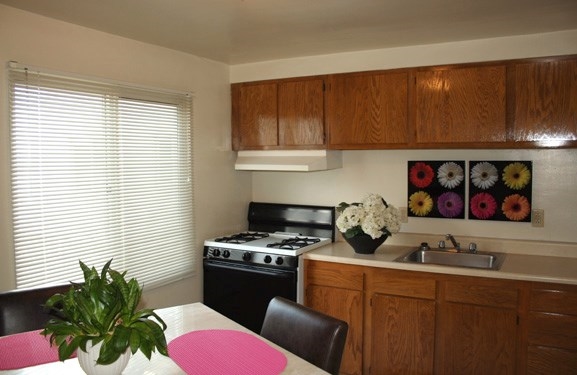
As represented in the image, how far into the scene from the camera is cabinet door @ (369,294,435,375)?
293 cm

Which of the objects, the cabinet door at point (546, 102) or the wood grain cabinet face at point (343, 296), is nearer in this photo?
→ the cabinet door at point (546, 102)

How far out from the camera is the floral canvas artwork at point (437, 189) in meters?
3.39

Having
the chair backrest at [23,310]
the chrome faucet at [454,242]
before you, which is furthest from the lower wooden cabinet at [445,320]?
the chair backrest at [23,310]

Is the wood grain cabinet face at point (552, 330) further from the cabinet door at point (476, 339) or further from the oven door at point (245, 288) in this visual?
the oven door at point (245, 288)

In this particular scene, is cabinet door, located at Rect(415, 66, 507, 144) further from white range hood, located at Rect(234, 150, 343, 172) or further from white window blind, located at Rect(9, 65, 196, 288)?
white window blind, located at Rect(9, 65, 196, 288)

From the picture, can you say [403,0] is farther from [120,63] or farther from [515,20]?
[120,63]

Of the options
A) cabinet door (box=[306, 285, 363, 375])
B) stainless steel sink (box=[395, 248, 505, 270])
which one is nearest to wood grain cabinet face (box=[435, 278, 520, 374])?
stainless steel sink (box=[395, 248, 505, 270])

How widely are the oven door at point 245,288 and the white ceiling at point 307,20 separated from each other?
1533mm

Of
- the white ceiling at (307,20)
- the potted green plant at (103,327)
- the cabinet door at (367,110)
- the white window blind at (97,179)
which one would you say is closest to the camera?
the potted green plant at (103,327)

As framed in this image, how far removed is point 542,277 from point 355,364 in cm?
127

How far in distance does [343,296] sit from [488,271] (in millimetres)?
932

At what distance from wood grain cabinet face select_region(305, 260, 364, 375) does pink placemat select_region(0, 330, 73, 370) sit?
1842 mm

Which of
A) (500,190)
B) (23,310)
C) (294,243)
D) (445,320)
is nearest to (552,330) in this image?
→ (445,320)

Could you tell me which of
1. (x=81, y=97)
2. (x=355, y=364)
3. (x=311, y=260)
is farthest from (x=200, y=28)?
(x=355, y=364)
